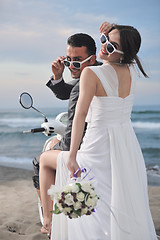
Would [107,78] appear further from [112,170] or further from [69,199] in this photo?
Result: [69,199]

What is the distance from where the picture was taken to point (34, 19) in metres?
23.4

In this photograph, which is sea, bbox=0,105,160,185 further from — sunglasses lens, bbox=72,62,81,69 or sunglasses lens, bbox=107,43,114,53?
sunglasses lens, bbox=107,43,114,53

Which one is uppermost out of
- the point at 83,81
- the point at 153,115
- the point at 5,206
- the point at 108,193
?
the point at 83,81

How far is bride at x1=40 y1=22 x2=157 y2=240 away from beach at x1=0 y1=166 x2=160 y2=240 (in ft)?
4.37

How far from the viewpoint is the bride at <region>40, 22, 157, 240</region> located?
2.22 m

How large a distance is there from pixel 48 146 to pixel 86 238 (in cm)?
99

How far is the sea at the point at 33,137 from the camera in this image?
375 inches

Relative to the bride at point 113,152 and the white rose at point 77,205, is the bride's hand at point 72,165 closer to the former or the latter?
the bride at point 113,152

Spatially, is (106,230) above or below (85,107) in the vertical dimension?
below

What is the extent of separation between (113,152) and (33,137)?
1321cm

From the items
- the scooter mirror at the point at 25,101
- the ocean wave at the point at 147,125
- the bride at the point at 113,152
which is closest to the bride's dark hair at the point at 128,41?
the bride at the point at 113,152

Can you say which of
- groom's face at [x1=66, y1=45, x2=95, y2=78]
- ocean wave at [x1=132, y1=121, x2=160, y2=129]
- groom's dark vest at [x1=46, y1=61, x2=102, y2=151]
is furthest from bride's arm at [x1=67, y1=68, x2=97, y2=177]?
ocean wave at [x1=132, y1=121, x2=160, y2=129]

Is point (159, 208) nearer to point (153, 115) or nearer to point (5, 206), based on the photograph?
point (5, 206)

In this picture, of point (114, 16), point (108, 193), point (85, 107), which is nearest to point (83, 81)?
point (85, 107)
